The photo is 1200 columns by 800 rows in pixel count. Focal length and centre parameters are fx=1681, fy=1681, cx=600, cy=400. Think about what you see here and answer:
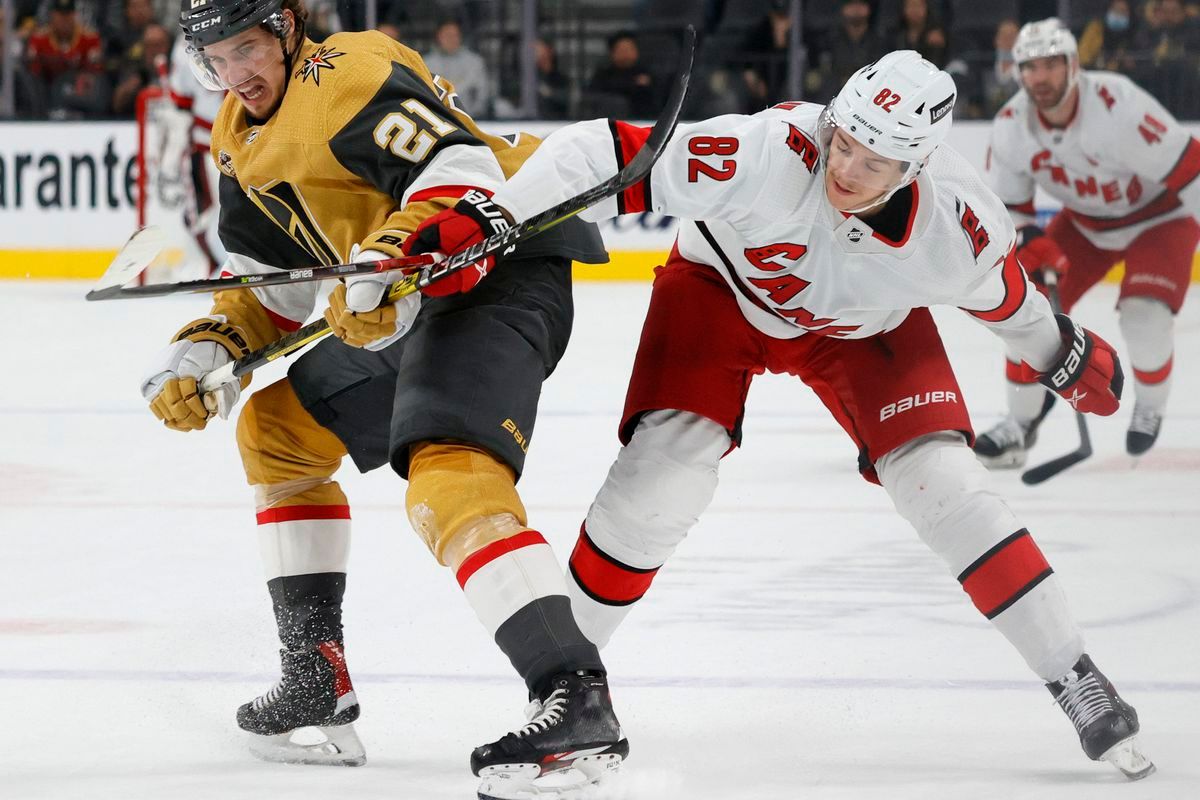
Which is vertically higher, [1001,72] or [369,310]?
[369,310]

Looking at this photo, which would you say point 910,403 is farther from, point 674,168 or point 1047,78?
point 1047,78

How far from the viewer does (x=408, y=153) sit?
2.10 meters

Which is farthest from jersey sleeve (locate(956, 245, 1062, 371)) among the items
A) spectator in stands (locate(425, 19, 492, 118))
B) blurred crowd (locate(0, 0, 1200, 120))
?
spectator in stands (locate(425, 19, 492, 118))

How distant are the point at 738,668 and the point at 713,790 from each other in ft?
1.90

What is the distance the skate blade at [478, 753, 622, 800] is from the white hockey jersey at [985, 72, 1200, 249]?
3441mm

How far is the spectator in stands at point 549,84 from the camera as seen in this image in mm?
8734

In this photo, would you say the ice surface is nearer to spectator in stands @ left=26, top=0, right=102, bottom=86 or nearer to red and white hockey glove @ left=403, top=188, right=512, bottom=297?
red and white hockey glove @ left=403, top=188, right=512, bottom=297

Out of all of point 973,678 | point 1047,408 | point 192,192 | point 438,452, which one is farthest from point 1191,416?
point 192,192

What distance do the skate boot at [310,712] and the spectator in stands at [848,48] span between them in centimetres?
668

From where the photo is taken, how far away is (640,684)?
2664mm

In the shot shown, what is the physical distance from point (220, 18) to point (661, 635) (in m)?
1.34

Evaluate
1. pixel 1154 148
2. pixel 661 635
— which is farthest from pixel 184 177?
pixel 661 635

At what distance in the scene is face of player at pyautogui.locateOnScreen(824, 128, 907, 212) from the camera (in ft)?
7.01

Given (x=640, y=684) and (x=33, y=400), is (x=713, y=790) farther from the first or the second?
(x=33, y=400)
